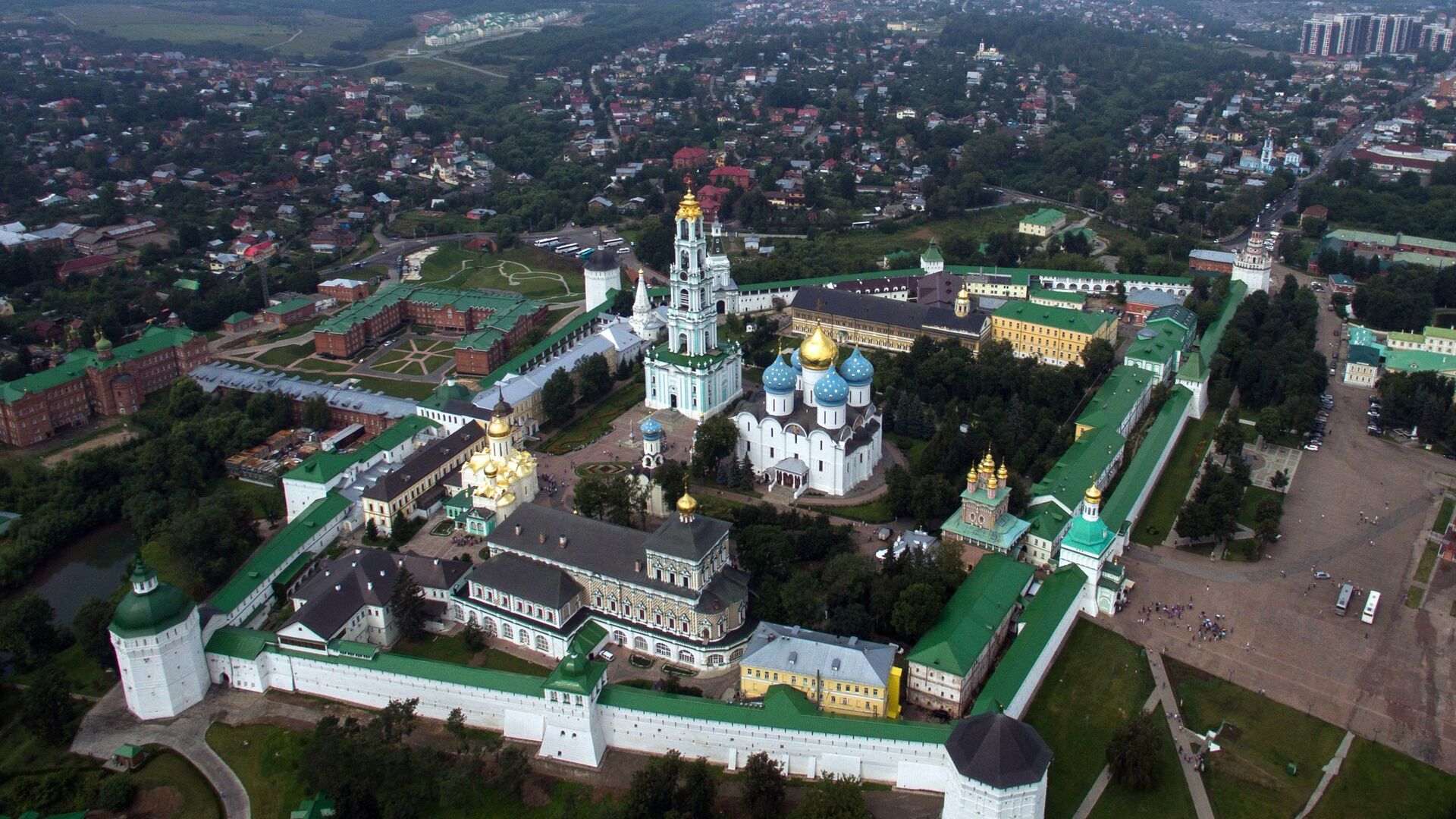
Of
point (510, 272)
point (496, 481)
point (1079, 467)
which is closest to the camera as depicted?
point (496, 481)

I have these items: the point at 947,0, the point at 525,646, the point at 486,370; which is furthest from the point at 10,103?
the point at 947,0

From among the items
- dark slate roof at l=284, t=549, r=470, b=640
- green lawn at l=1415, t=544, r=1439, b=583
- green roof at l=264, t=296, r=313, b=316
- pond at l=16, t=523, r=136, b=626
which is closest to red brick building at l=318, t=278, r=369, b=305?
green roof at l=264, t=296, r=313, b=316

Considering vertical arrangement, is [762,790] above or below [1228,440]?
below

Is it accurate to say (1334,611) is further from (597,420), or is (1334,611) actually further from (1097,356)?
(597,420)

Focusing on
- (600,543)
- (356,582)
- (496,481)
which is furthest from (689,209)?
(356,582)

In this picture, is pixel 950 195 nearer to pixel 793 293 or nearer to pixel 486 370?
pixel 793 293

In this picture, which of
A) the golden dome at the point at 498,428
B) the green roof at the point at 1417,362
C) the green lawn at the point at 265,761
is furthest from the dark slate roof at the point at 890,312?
the green lawn at the point at 265,761
